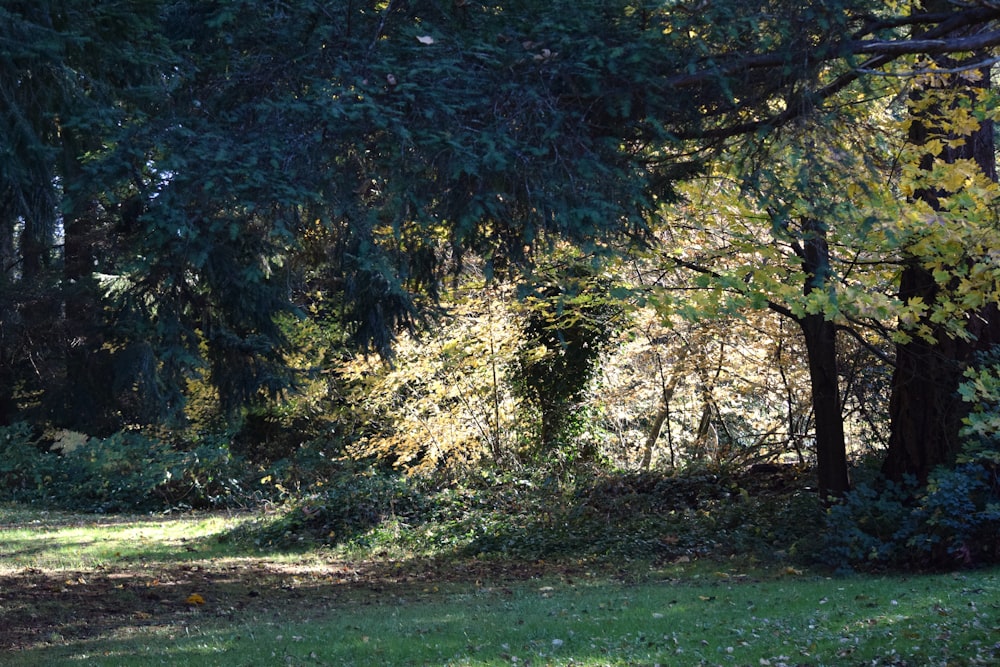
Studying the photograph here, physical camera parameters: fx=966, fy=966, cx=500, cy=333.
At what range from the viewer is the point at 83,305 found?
54.9ft

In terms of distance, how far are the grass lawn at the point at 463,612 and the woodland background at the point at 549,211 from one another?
165cm

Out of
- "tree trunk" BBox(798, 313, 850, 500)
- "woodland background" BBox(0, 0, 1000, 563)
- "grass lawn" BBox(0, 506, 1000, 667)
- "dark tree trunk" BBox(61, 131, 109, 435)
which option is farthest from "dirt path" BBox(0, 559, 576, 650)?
"tree trunk" BBox(798, 313, 850, 500)

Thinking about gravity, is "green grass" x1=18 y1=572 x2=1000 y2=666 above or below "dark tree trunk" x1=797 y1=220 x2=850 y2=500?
below

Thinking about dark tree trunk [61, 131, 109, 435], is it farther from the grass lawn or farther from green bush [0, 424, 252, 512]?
the grass lawn

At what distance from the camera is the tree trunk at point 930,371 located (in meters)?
10.2

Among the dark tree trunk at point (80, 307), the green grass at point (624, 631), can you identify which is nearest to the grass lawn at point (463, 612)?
the green grass at point (624, 631)

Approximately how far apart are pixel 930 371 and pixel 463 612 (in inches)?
231

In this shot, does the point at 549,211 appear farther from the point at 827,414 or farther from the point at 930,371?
the point at 827,414

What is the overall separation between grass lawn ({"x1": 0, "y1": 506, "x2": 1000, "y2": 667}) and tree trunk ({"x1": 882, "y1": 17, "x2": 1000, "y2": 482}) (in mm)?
1874

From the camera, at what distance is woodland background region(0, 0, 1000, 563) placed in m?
6.03

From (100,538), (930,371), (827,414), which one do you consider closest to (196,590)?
(100,538)

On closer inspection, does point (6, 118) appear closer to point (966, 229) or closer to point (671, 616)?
point (671, 616)

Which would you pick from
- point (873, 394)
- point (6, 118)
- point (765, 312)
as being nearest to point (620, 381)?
point (765, 312)

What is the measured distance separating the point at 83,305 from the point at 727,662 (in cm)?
1382
